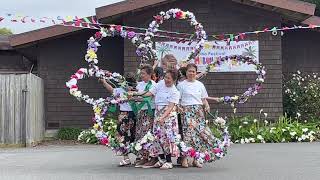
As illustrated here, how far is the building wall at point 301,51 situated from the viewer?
19172 millimetres

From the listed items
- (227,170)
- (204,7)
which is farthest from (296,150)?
(204,7)

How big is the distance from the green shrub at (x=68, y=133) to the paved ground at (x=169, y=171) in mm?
4344

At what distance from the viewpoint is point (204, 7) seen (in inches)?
706

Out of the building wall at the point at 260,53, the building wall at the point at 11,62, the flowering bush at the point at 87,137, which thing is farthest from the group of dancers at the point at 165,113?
the building wall at the point at 11,62

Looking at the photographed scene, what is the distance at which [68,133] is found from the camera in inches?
712

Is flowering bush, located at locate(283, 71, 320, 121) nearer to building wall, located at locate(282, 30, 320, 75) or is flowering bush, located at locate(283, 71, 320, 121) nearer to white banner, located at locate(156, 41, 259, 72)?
building wall, located at locate(282, 30, 320, 75)

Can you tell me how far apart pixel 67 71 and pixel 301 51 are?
7.48 meters

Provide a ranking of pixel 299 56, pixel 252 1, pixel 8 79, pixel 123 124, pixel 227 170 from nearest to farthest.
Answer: pixel 227 170 → pixel 123 124 → pixel 8 79 → pixel 252 1 → pixel 299 56

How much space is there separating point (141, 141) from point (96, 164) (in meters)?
1.50

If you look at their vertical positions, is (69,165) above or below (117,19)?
below

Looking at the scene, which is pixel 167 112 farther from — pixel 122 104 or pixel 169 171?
pixel 122 104

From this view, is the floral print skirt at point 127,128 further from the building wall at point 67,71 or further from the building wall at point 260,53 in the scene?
the building wall at point 67,71

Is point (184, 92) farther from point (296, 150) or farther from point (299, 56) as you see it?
point (299, 56)

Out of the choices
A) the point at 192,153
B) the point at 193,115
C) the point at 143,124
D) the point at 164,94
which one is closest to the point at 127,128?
the point at 143,124
